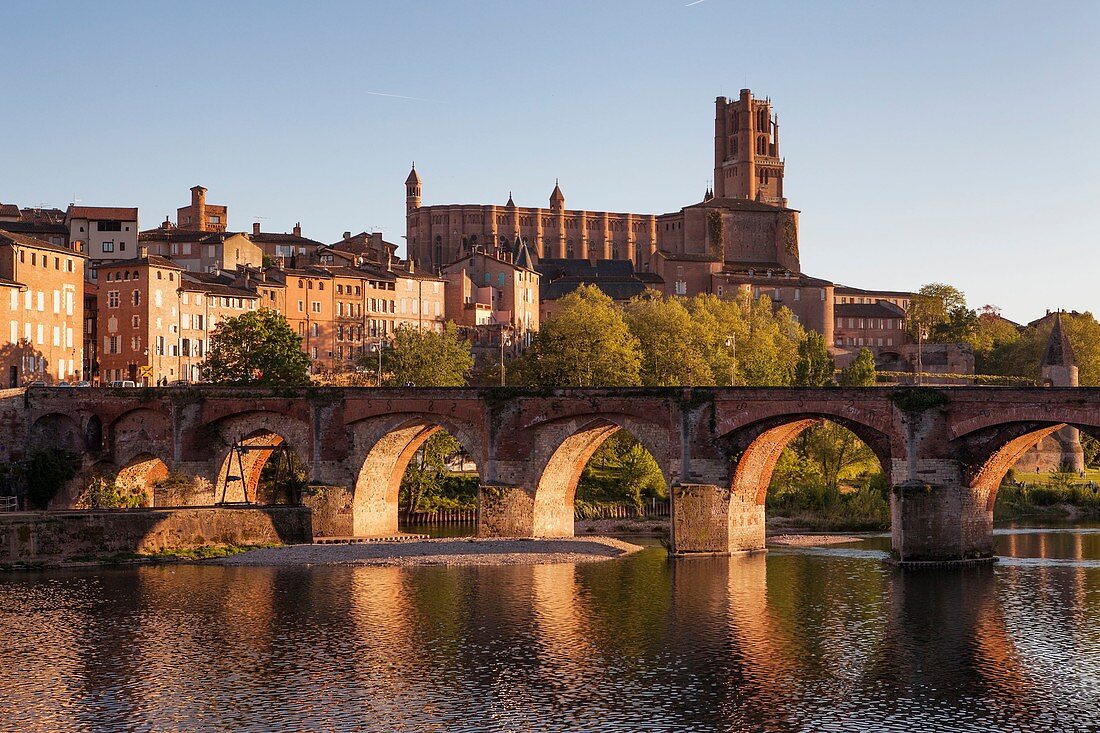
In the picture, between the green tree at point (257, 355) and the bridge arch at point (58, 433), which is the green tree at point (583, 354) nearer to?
the green tree at point (257, 355)

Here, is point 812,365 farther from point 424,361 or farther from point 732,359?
point 424,361

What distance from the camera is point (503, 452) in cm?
6831

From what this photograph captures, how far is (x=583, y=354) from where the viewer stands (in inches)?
3782

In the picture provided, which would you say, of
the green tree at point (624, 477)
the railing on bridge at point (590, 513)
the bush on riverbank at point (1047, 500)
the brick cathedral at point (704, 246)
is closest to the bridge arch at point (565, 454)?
the railing on bridge at point (590, 513)

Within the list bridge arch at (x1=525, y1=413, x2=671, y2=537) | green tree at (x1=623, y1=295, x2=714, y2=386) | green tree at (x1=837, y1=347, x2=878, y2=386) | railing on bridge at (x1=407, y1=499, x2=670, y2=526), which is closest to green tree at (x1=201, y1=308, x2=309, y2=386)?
railing on bridge at (x1=407, y1=499, x2=670, y2=526)

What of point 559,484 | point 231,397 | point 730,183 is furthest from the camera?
point 730,183

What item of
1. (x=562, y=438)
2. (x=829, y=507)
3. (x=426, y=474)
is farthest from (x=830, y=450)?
(x=562, y=438)

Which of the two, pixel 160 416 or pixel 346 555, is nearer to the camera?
pixel 346 555

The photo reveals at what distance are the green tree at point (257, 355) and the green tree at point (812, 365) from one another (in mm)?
39475

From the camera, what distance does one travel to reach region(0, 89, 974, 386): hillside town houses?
300 ft

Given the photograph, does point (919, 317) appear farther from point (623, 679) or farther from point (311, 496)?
point (623, 679)

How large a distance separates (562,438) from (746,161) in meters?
132

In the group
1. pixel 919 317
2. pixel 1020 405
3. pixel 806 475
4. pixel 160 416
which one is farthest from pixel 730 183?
pixel 1020 405

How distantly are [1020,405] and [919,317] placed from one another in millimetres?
108621
